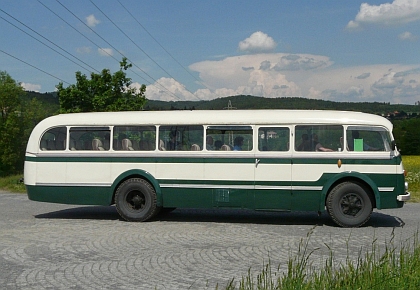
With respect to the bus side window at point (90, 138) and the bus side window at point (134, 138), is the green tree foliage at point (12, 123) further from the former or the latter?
the bus side window at point (134, 138)

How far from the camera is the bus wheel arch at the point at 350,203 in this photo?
1176 cm

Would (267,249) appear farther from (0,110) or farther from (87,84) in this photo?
(0,110)

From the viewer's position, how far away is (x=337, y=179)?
1175 cm

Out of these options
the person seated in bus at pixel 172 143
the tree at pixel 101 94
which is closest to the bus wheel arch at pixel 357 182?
the person seated in bus at pixel 172 143

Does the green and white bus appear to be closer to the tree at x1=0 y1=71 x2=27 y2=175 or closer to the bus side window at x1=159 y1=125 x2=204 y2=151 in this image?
the bus side window at x1=159 y1=125 x2=204 y2=151

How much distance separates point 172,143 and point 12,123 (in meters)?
30.5

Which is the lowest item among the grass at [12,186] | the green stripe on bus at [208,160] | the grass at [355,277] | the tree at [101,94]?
the grass at [355,277]

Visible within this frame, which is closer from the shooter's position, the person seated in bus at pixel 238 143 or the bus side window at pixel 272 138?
the bus side window at pixel 272 138

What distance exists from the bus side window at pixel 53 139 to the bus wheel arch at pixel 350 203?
614 centimetres

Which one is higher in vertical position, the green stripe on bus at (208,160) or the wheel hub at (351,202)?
the green stripe on bus at (208,160)

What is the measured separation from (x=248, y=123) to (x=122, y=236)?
141 inches

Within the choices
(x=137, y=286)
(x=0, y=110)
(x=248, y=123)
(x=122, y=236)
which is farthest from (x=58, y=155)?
(x=0, y=110)

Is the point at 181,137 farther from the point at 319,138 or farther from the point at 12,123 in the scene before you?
the point at 12,123

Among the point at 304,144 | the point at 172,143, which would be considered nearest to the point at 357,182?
the point at 304,144
